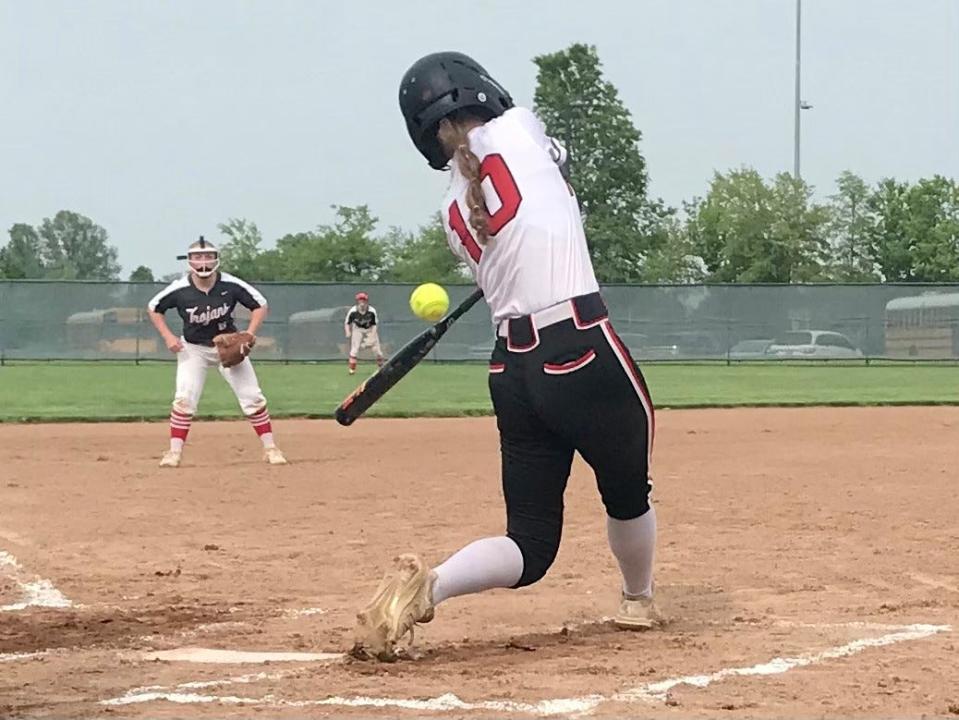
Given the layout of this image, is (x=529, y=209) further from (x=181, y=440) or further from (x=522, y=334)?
(x=181, y=440)

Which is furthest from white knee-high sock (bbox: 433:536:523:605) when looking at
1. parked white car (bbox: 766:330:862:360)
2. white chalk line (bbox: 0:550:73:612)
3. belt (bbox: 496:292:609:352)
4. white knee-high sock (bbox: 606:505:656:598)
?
parked white car (bbox: 766:330:862:360)

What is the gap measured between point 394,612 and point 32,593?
224 centimetres

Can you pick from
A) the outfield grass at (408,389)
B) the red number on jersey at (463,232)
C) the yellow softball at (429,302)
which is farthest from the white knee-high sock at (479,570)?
the outfield grass at (408,389)

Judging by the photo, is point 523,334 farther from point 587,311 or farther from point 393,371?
point 393,371

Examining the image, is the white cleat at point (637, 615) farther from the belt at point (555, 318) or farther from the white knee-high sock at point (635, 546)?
the belt at point (555, 318)

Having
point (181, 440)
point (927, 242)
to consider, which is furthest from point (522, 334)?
point (927, 242)

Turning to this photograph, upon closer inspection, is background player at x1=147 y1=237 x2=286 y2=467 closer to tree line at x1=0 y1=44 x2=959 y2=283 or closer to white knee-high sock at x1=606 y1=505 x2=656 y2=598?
white knee-high sock at x1=606 y1=505 x2=656 y2=598

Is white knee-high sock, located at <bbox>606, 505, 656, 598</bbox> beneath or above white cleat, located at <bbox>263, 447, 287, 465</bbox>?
above

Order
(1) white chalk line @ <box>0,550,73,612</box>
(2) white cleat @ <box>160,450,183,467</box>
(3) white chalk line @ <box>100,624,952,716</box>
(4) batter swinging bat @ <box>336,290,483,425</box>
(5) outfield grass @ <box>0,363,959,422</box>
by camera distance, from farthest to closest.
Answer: (5) outfield grass @ <box>0,363,959,422</box>, (2) white cleat @ <box>160,450,183,467</box>, (1) white chalk line @ <box>0,550,73,612</box>, (4) batter swinging bat @ <box>336,290,483,425</box>, (3) white chalk line @ <box>100,624,952,716</box>

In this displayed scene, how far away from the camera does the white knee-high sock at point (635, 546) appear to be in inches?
185

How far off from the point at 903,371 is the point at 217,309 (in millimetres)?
22733

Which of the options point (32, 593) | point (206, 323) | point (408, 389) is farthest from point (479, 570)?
point (408, 389)

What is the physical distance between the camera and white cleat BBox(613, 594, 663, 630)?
4875mm

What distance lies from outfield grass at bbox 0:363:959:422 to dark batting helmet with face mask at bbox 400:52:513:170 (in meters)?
11.9
